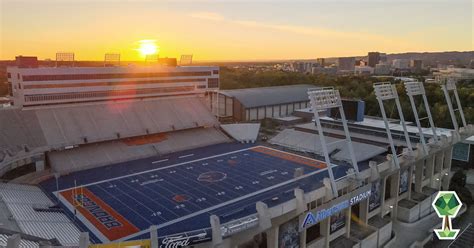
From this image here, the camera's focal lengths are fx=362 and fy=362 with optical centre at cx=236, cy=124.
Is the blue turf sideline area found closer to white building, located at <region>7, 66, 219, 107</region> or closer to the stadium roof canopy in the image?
white building, located at <region>7, 66, 219, 107</region>

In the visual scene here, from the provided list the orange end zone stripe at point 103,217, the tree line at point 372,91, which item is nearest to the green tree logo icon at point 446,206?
the orange end zone stripe at point 103,217

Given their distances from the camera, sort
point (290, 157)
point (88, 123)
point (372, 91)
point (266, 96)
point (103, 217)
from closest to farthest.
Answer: point (103, 217)
point (290, 157)
point (88, 123)
point (266, 96)
point (372, 91)

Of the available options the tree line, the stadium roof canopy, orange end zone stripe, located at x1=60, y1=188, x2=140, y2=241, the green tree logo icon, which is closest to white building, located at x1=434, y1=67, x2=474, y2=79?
the tree line

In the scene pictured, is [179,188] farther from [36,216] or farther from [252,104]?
[252,104]

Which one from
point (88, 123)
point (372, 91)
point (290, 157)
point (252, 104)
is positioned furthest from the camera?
point (372, 91)

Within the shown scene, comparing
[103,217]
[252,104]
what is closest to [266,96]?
[252,104]
